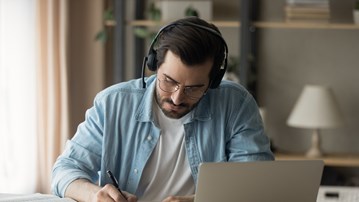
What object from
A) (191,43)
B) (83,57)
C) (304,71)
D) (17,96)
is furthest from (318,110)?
(191,43)

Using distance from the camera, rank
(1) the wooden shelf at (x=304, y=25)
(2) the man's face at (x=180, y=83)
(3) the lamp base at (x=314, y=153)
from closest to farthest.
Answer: (2) the man's face at (x=180, y=83), (1) the wooden shelf at (x=304, y=25), (3) the lamp base at (x=314, y=153)

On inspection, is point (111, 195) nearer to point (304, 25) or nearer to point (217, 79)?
point (217, 79)

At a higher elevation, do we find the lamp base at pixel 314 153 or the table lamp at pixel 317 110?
the table lamp at pixel 317 110

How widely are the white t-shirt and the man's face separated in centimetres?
10

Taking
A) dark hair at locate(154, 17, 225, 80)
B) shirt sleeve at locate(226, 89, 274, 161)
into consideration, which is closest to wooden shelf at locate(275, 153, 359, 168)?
shirt sleeve at locate(226, 89, 274, 161)

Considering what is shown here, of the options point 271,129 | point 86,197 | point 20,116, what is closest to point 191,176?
point 86,197

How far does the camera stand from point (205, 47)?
1.71 m

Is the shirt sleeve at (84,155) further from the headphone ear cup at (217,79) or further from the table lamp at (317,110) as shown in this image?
the table lamp at (317,110)

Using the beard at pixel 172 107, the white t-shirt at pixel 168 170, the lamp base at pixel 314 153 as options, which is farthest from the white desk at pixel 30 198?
the lamp base at pixel 314 153

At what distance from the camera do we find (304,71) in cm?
384

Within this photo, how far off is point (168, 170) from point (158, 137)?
93mm

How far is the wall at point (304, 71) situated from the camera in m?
3.78

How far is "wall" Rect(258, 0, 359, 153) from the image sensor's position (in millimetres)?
3775

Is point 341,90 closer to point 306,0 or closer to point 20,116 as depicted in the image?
point 306,0
